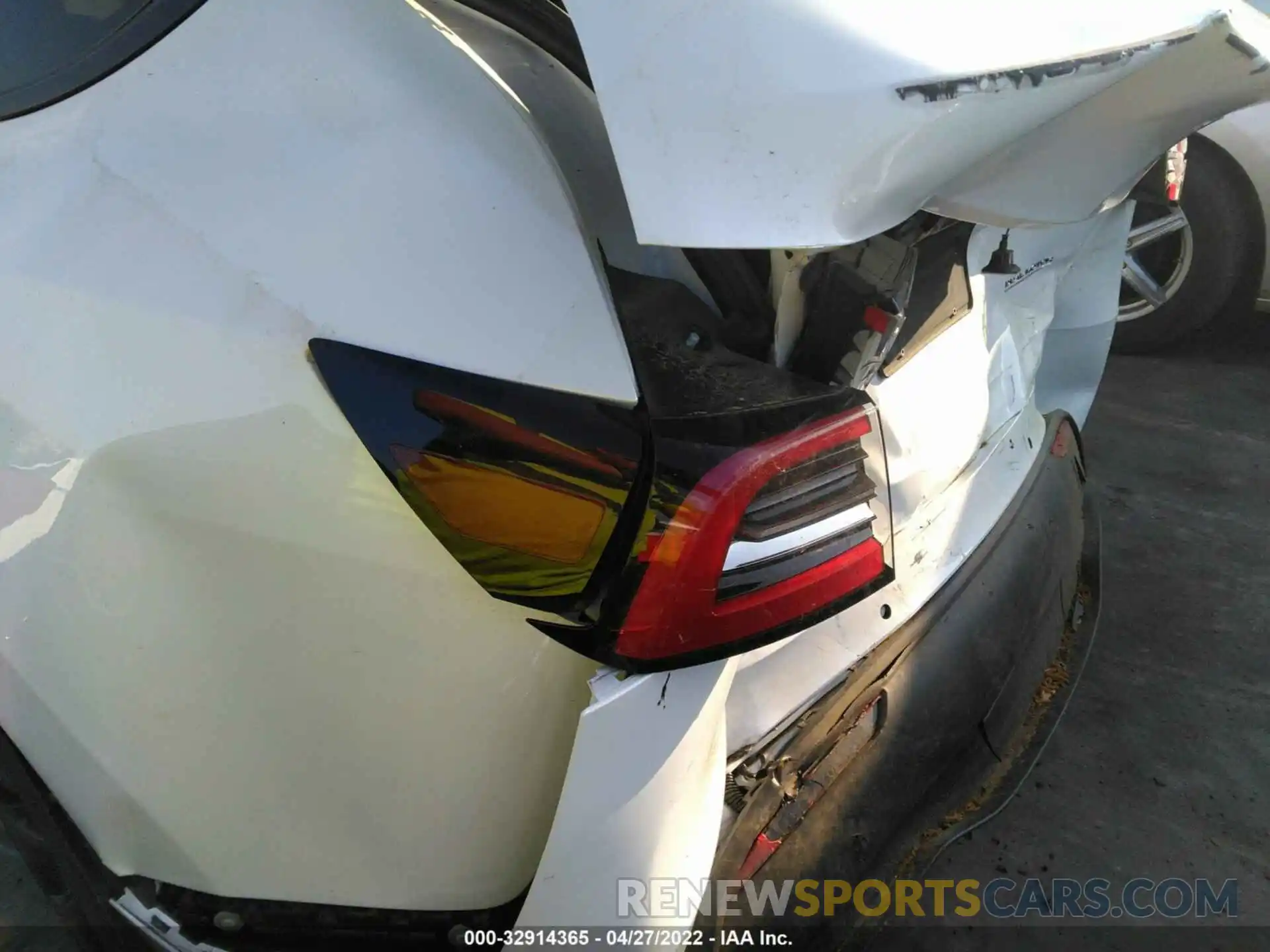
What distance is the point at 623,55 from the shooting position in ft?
2.91

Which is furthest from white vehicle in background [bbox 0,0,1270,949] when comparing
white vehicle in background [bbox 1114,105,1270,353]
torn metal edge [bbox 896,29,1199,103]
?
white vehicle in background [bbox 1114,105,1270,353]

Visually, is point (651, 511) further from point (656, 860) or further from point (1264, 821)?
point (1264, 821)

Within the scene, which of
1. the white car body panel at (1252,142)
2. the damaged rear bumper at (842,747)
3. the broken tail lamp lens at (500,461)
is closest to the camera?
the broken tail lamp lens at (500,461)

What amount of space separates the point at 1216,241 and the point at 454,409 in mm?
A: 4291

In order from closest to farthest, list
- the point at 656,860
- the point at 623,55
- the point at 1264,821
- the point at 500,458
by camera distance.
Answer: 1. the point at 623,55
2. the point at 500,458
3. the point at 656,860
4. the point at 1264,821

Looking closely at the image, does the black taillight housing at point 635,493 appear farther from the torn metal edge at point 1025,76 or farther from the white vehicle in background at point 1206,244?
the white vehicle in background at point 1206,244

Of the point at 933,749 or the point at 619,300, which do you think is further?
the point at 933,749

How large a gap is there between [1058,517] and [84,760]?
1.77 m

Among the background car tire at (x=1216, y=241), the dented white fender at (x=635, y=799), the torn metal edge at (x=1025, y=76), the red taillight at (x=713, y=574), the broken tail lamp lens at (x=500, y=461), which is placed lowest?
the background car tire at (x=1216, y=241)

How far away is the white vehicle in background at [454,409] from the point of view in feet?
2.99

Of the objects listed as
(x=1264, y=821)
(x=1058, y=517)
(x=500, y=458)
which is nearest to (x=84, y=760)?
(x=500, y=458)

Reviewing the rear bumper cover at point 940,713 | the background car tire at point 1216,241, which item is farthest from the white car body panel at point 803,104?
the background car tire at point 1216,241

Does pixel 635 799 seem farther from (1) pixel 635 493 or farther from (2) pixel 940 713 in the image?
(2) pixel 940 713

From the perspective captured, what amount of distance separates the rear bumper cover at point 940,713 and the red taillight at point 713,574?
368 millimetres
